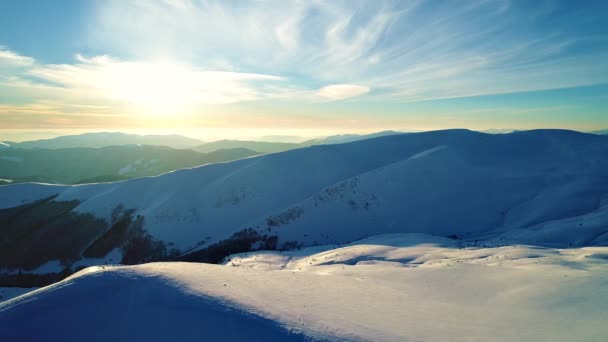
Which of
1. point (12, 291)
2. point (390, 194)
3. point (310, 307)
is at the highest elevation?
point (390, 194)

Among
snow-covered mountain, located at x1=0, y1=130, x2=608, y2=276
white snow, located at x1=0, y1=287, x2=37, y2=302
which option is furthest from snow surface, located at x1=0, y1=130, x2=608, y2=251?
white snow, located at x1=0, y1=287, x2=37, y2=302

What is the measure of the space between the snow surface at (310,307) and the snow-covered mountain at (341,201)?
1361 cm

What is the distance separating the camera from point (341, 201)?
39.8 m

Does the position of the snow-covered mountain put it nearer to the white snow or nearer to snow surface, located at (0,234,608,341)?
the white snow

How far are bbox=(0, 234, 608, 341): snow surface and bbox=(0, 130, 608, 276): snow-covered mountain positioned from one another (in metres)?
13.6

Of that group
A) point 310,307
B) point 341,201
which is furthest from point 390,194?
point 310,307

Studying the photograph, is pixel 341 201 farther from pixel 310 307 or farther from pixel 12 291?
pixel 12 291

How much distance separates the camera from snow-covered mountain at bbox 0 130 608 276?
109ft

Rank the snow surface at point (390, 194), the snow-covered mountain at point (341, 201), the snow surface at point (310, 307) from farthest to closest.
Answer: the snow-covered mountain at point (341, 201)
the snow surface at point (390, 194)
the snow surface at point (310, 307)

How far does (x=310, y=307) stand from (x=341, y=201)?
31168mm

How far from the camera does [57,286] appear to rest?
8.74m

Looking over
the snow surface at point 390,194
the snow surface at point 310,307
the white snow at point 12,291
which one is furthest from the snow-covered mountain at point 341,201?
the snow surface at point 310,307

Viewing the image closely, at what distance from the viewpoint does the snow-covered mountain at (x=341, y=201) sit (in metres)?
33.2

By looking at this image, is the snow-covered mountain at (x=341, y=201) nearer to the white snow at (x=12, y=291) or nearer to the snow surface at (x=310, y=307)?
the white snow at (x=12, y=291)
